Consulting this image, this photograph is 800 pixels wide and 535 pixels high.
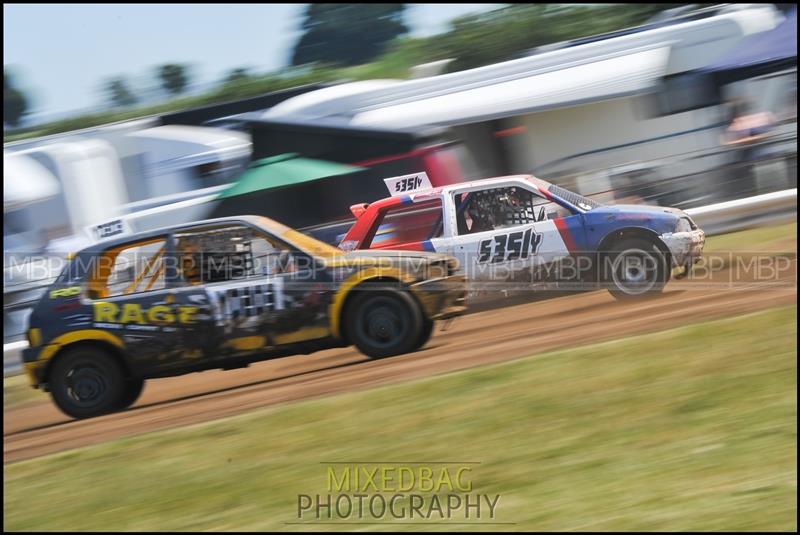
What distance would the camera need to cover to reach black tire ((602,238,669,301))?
20.9ft

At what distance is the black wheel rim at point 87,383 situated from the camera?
6.28 metres

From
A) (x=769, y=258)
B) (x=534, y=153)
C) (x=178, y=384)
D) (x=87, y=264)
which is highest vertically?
(x=534, y=153)

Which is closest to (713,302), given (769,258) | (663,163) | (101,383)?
(769,258)

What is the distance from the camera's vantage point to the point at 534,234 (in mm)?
6359

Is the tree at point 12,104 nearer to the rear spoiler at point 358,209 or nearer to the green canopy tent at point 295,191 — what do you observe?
the green canopy tent at point 295,191

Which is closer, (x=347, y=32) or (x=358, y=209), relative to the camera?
(x=358, y=209)

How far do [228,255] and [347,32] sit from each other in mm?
1893

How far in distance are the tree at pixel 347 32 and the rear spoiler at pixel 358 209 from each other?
1147 mm

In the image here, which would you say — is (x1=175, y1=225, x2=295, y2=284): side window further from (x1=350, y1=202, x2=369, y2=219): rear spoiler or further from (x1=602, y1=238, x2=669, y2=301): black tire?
(x1=602, y1=238, x2=669, y2=301): black tire

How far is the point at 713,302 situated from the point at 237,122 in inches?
146

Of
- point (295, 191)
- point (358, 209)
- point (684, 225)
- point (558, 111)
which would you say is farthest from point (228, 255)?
point (684, 225)

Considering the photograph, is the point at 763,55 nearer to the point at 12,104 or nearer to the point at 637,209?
the point at 637,209

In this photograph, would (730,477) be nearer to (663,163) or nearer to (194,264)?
(663,163)

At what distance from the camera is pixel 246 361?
6305 mm
